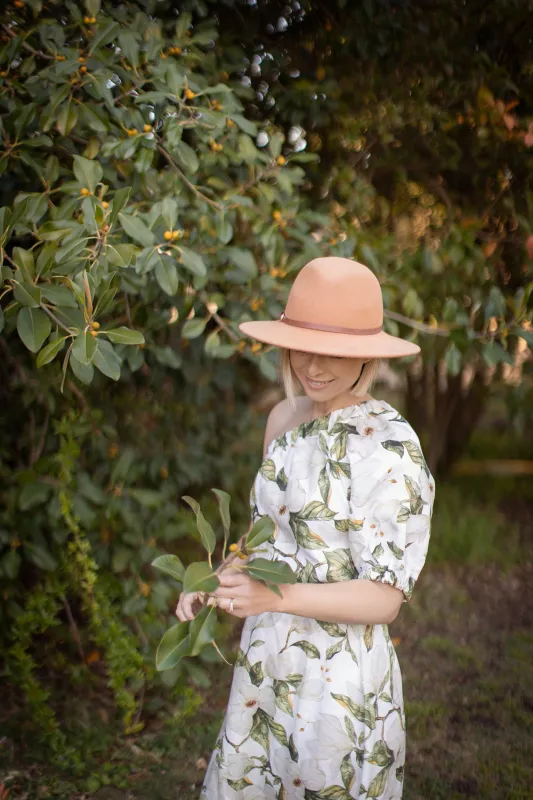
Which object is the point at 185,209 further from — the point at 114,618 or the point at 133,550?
the point at 114,618

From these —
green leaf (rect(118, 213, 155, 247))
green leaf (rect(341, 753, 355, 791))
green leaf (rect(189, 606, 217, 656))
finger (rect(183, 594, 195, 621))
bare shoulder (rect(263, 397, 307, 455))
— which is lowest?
green leaf (rect(341, 753, 355, 791))

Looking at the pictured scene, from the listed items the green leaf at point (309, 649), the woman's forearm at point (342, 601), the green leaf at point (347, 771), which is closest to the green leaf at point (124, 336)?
the woman's forearm at point (342, 601)

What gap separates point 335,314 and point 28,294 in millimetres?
580

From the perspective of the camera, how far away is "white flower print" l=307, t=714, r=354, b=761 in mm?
1584

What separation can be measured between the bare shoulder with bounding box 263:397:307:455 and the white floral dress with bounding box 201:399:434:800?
82 millimetres

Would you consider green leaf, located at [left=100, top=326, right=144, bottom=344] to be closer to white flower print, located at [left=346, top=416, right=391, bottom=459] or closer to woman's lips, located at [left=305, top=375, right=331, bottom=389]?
woman's lips, located at [left=305, top=375, right=331, bottom=389]

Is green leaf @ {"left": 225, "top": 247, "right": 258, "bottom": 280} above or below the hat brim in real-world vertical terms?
above

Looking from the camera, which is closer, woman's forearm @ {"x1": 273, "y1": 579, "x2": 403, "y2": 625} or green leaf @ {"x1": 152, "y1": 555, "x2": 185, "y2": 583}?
green leaf @ {"x1": 152, "y1": 555, "x2": 185, "y2": 583}

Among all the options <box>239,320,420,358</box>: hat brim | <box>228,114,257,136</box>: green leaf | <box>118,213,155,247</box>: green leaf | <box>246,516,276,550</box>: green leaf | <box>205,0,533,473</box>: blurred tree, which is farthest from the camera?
<box>205,0,533,473</box>: blurred tree

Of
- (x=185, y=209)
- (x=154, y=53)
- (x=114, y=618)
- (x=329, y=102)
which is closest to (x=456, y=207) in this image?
(x=329, y=102)

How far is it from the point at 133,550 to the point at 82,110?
1363 millimetres

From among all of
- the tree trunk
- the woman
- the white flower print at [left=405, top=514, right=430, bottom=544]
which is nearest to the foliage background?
the woman

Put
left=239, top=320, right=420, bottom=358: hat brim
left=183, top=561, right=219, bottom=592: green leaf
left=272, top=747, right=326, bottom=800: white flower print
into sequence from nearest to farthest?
left=183, top=561, right=219, bottom=592: green leaf, left=239, top=320, right=420, bottom=358: hat brim, left=272, top=747, right=326, bottom=800: white flower print

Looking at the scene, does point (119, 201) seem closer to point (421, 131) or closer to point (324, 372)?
point (324, 372)
